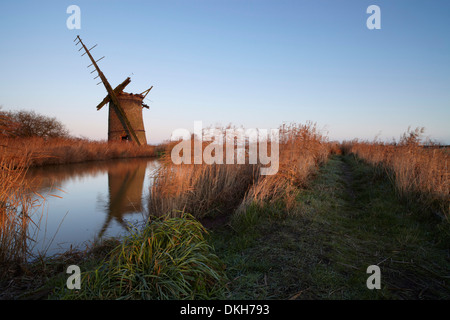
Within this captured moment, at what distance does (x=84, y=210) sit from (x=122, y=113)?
53.8ft

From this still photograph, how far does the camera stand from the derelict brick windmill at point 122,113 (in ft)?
68.9

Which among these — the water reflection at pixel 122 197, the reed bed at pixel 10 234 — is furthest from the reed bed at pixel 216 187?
the reed bed at pixel 10 234

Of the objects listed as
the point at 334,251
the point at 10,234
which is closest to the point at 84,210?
the point at 10,234

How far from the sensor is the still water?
4.25m

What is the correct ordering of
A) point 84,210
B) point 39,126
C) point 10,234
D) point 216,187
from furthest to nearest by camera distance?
1. point 39,126
2. point 84,210
3. point 216,187
4. point 10,234

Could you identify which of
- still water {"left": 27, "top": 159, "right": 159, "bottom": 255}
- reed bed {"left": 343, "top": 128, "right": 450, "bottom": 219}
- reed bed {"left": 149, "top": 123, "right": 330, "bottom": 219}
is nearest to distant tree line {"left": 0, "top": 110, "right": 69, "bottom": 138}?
still water {"left": 27, "top": 159, "right": 159, "bottom": 255}

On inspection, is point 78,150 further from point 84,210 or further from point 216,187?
point 216,187

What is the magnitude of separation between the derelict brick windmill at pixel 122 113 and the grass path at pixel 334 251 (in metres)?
19.5

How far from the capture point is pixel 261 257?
3.01 m

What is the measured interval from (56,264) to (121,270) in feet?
5.62

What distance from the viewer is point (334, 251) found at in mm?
3148

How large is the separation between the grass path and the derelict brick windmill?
19541 millimetres

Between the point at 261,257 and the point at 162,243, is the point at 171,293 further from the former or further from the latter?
the point at 261,257
